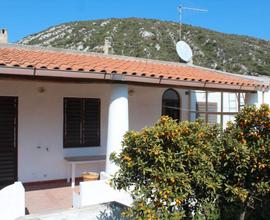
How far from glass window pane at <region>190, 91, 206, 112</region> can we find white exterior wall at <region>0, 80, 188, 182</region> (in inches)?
180

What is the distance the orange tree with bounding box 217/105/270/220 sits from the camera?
236 inches

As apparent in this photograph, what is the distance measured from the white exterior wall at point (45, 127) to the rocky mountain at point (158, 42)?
113 feet

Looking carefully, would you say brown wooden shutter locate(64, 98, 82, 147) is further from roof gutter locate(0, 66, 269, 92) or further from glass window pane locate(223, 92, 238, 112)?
glass window pane locate(223, 92, 238, 112)

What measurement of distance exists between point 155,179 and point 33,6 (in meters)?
29.8

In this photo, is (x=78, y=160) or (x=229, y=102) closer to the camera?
(x=78, y=160)

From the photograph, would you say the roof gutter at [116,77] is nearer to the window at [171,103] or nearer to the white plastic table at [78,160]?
the window at [171,103]

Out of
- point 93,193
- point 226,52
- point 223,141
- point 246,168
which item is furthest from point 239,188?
point 226,52

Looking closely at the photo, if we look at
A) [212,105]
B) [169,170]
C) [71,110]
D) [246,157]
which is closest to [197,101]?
[212,105]

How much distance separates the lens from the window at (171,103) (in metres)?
15.0

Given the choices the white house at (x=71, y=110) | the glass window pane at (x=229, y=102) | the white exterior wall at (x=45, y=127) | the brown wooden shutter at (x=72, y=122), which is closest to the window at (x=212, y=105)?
the glass window pane at (x=229, y=102)

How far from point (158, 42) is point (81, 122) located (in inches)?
1728

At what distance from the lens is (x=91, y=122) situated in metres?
12.9

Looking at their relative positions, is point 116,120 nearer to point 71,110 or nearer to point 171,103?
point 71,110

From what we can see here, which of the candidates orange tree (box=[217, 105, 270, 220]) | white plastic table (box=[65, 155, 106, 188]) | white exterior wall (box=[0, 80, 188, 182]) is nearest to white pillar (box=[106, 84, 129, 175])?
white exterior wall (box=[0, 80, 188, 182])
